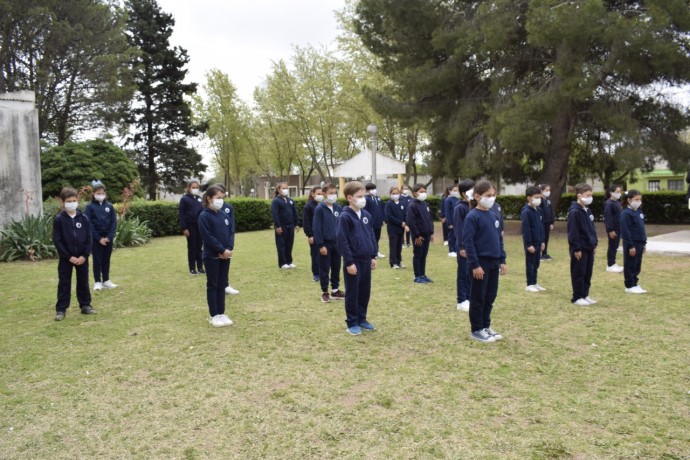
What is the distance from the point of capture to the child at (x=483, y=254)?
19.1 feet

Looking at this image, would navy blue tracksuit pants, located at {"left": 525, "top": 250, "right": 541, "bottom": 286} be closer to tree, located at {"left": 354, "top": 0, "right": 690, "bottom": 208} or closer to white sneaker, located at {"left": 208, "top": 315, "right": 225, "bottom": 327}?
white sneaker, located at {"left": 208, "top": 315, "right": 225, "bottom": 327}

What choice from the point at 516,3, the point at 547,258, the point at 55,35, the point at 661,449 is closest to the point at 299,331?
the point at 661,449

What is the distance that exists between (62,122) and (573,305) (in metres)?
31.6

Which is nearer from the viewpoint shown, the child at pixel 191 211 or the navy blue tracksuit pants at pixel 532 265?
the navy blue tracksuit pants at pixel 532 265

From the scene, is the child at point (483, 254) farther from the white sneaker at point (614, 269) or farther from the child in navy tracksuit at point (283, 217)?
the white sneaker at point (614, 269)

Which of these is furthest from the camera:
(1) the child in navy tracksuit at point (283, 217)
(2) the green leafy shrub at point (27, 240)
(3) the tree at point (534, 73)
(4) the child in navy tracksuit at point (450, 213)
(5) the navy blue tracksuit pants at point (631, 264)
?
(3) the tree at point (534, 73)

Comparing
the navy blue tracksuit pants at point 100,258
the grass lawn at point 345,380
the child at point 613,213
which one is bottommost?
the grass lawn at point 345,380

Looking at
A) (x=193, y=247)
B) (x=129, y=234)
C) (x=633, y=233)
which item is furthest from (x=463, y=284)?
(x=129, y=234)

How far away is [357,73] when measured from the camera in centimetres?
3416

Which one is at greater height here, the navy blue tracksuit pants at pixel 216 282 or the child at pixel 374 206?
the child at pixel 374 206

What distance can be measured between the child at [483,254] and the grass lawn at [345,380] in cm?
27

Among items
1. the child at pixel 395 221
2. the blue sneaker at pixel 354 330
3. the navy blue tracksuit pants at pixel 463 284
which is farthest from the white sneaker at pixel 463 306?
the child at pixel 395 221

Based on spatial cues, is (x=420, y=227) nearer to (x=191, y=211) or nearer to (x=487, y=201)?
(x=487, y=201)

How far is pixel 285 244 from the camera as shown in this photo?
1173 cm
